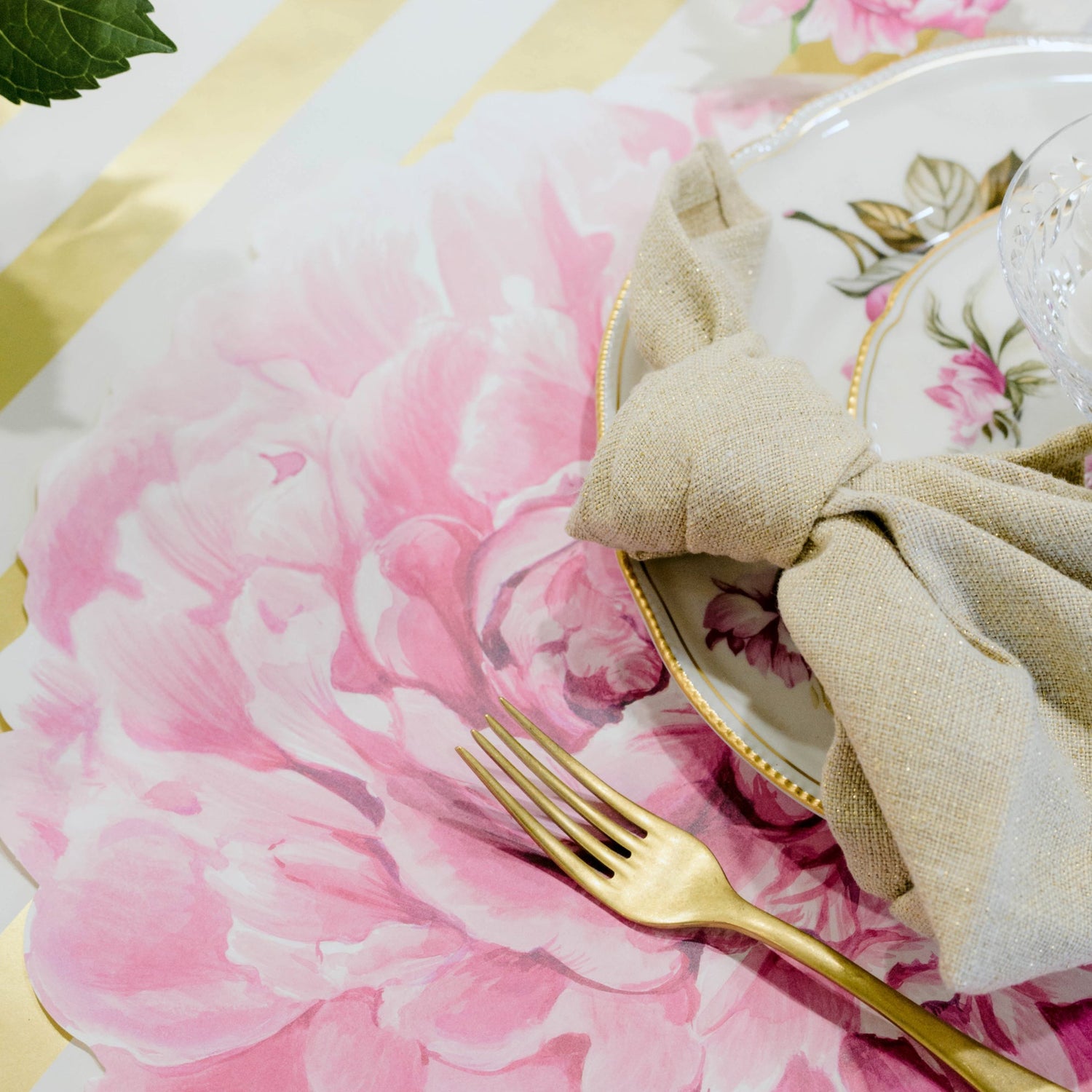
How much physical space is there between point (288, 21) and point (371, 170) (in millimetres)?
126

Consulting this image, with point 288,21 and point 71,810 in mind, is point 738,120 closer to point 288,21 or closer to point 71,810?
point 288,21

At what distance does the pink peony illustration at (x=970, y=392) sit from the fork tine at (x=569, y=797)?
0.23 meters

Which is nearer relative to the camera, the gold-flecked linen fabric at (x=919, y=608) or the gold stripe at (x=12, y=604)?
the gold-flecked linen fabric at (x=919, y=608)

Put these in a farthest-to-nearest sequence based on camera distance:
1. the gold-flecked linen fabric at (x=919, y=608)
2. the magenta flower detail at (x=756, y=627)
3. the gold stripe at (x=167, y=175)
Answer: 1. the gold stripe at (x=167, y=175)
2. the magenta flower detail at (x=756, y=627)
3. the gold-flecked linen fabric at (x=919, y=608)

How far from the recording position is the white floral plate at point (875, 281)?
1.30ft

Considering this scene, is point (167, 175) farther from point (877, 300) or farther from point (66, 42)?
point (877, 300)

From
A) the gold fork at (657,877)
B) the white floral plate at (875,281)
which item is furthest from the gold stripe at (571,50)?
the gold fork at (657,877)

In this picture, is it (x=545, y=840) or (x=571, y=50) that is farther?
(x=571, y=50)

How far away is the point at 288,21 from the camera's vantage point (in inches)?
22.7

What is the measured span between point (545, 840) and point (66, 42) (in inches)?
15.2

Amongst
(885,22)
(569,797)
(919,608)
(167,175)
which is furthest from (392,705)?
(885,22)

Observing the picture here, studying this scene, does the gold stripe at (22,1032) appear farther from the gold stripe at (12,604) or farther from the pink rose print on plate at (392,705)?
the gold stripe at (12,604)

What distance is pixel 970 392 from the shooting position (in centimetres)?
44

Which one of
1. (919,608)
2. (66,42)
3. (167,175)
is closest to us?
(919,608)
